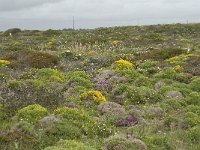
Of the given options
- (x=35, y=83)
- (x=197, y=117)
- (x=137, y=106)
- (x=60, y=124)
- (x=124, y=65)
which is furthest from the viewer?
(x=124, y=65)

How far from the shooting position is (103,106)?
14.5 m

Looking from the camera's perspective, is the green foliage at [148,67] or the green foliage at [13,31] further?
the green foliage at [13,31]

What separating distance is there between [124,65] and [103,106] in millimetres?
6901

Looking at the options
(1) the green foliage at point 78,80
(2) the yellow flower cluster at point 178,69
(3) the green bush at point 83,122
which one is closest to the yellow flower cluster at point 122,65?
(2) the yellow flower cluster at point 178,69

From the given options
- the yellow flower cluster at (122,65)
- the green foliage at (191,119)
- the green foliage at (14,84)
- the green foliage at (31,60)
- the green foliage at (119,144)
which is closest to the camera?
the green foliage at (119,144)

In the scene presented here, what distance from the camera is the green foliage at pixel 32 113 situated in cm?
1258

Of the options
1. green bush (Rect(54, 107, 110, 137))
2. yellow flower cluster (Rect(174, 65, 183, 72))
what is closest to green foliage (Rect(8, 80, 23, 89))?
green bush (Rect(54, 107, 110, 137))

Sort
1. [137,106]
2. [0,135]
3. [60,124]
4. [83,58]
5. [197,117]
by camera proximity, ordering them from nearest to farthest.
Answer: [0,135] → [60,124] → [197,117] → [137,106] → [83,58]

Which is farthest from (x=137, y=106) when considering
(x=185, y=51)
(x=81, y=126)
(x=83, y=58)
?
(x=185, y=51)

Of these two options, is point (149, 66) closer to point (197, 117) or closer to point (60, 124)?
point (197, 117)

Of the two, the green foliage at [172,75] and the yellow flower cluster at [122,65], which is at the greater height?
the yellow flower cluster at [122,65]

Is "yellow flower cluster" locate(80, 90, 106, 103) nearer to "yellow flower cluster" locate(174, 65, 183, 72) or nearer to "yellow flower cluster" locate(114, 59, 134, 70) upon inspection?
"yellow flower cluster" locate(114, 59, 134, 70)

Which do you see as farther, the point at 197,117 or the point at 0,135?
the point at 197,117

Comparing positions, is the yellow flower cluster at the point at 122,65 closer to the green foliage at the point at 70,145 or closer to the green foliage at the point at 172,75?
the green foliage at the point at 172,75
